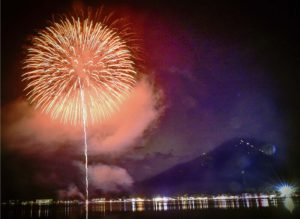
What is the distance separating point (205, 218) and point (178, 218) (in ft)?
22.5

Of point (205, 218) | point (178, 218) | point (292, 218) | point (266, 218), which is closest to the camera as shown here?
point (292, 218)

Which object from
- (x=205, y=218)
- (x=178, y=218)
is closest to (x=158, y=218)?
(x=178, y=218)

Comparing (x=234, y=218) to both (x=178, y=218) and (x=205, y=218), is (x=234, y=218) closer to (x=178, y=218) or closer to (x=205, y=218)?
(x=205, y=218)

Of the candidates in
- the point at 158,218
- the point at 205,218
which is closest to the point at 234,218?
the point at 205,218

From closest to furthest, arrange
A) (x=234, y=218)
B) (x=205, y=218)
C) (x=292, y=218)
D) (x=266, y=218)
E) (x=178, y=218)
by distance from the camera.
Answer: (x=292, y=218), (x=266, y=218), (x=234, y=218), (x=205, y=218), (x=178, y=218)

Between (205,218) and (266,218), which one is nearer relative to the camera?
(266,218)

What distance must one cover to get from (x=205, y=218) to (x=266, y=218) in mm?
13021

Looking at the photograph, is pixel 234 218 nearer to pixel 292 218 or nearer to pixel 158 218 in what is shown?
pixel 292 218

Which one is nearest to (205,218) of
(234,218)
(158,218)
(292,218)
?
(234,218)

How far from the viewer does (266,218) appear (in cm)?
4750

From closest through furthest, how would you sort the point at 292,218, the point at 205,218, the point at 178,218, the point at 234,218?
the point at 292,218 < the point at 234,218 < the point at 205,218 < the point at 178,218

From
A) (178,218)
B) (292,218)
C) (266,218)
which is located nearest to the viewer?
(292,218)

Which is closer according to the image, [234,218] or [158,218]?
[234,218]

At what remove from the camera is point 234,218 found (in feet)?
175
